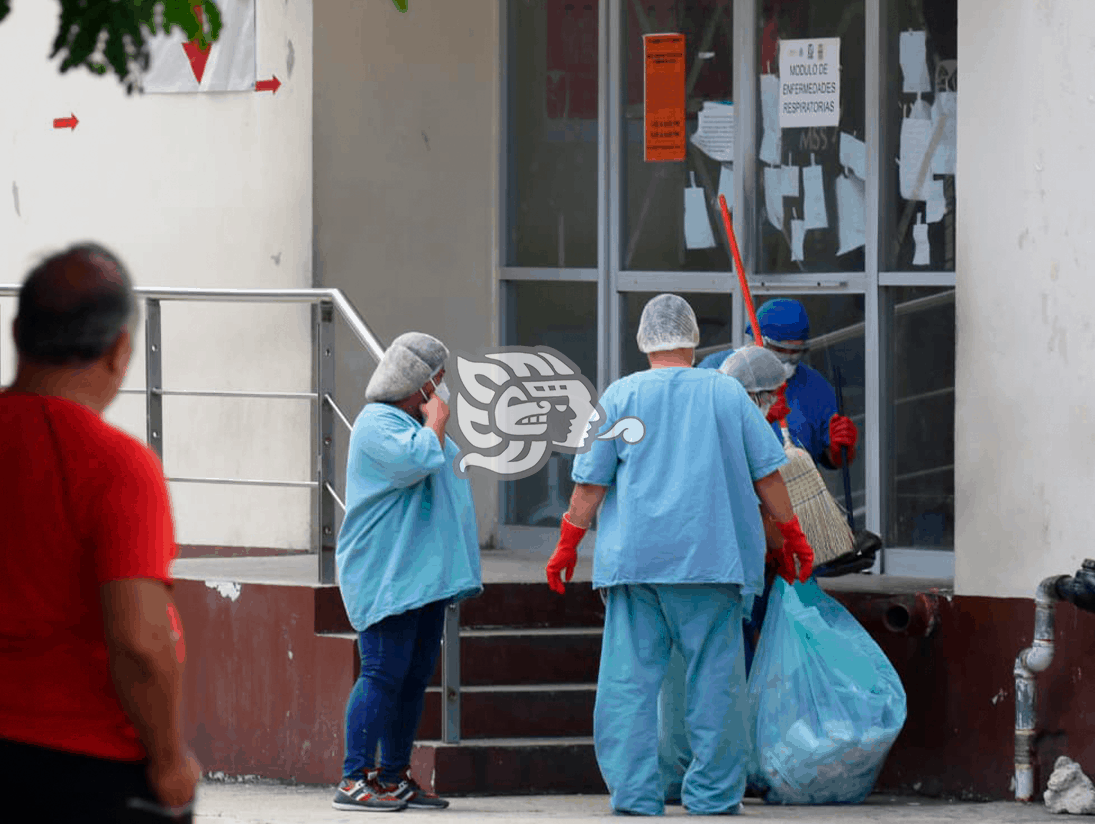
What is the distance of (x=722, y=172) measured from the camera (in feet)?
30.2

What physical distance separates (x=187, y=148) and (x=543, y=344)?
1.87 meters

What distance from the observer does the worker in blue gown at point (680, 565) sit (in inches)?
258

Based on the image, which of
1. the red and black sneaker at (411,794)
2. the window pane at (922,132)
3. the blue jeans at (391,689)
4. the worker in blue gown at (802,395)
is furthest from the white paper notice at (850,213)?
the red and black sneaker at (411,794)

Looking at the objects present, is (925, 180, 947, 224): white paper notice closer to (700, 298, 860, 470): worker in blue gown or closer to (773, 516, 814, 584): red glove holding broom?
(700, 298, 860, 470): worker in blue gown

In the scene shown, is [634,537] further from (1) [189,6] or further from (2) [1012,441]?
(1) [189,6]

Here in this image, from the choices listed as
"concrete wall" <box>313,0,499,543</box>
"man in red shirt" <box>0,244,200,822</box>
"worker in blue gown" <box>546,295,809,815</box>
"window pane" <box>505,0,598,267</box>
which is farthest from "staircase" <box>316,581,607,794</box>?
"man in red shirt" <box>0,244,200,822</box>

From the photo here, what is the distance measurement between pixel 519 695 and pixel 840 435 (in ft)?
5.04

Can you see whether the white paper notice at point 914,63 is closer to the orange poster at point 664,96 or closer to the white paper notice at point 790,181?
the white paper notice at point 790,181

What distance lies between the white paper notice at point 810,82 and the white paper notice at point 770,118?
0.03m

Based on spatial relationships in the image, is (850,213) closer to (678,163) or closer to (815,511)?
(678,163)

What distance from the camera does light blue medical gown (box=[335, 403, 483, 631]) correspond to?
6.70 metres

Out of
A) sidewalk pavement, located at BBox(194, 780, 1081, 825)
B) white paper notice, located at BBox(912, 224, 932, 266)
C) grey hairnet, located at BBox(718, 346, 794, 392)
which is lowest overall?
sidewalk pavement, located at BBox(194, 780, 1081, 825)

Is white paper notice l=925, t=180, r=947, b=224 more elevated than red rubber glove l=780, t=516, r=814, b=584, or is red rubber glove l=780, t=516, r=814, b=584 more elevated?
white paper notice l=925, t=180, r=947, b=224

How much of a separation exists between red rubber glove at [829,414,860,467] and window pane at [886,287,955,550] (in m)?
1.07
